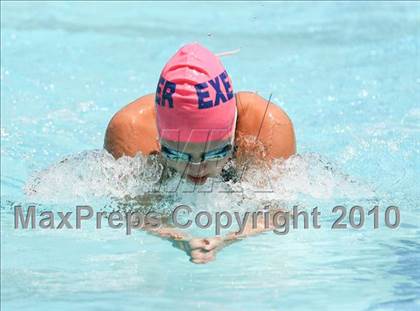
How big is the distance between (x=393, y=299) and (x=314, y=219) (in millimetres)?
764

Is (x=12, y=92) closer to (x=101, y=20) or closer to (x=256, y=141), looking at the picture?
(x=101, y=20)

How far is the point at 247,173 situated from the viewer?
3.98m

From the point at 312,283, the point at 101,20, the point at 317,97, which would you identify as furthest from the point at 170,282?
the point at 101,20

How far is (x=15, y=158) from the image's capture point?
548cm

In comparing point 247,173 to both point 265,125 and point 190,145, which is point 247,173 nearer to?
point 265,125

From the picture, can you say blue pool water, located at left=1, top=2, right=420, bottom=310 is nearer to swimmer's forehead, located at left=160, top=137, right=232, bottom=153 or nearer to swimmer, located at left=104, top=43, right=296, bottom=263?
swimmer, located at left=104, top=43, right=296, bottom=263

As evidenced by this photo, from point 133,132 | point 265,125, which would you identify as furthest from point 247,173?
point 133,132

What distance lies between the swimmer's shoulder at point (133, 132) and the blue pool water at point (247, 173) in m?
0.06

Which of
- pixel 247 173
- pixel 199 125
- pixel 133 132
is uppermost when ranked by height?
pixel 199 125

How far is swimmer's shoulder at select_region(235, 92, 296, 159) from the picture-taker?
3878 mm

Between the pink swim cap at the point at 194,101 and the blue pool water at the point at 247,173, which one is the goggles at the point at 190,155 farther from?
the blue pool water at the point at 247,173

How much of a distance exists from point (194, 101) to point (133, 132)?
73cm

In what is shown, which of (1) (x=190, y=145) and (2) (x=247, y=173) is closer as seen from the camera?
(1) (x=190, y=145)

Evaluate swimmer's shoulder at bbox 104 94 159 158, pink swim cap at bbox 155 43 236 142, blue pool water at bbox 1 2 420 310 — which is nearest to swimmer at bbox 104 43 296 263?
pink swim cap at bbox 155 43 236 142
